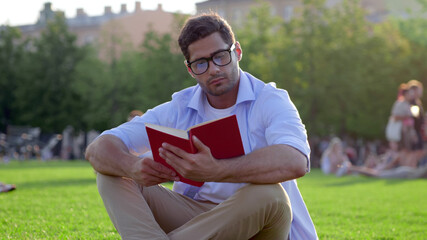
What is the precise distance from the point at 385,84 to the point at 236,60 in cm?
3812

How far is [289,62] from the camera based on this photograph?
1533 inches

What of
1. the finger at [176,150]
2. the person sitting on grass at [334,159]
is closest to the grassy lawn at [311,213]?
the finger at [176,150]

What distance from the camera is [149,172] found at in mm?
3902

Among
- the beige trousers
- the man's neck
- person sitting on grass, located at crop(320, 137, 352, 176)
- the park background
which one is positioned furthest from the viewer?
the park background

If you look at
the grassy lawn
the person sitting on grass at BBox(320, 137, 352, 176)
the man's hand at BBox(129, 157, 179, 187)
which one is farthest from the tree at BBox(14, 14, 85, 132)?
the man's hand at BBox(129, 157, 179, 187)

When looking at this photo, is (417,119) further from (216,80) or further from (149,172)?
(149,172)

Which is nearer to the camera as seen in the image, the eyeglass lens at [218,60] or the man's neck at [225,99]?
the eyeglass lens at [218,60]

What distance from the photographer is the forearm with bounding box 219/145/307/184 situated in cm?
360

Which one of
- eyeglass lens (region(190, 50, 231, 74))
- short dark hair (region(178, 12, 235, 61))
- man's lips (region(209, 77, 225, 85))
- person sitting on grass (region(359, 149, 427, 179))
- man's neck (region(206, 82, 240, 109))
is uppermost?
short dark hair (region(178, 12, 235, 61))

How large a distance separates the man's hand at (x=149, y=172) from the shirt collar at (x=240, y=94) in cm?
64

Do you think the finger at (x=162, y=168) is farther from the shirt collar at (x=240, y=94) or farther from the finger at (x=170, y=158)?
the shirt collar at (x=240, y=94)

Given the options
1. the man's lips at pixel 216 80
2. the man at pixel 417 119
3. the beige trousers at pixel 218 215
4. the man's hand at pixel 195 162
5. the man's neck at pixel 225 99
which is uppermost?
the man's lips at pixel 216 80

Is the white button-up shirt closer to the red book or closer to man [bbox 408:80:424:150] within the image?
the red book

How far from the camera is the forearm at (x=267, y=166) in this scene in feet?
11.8
